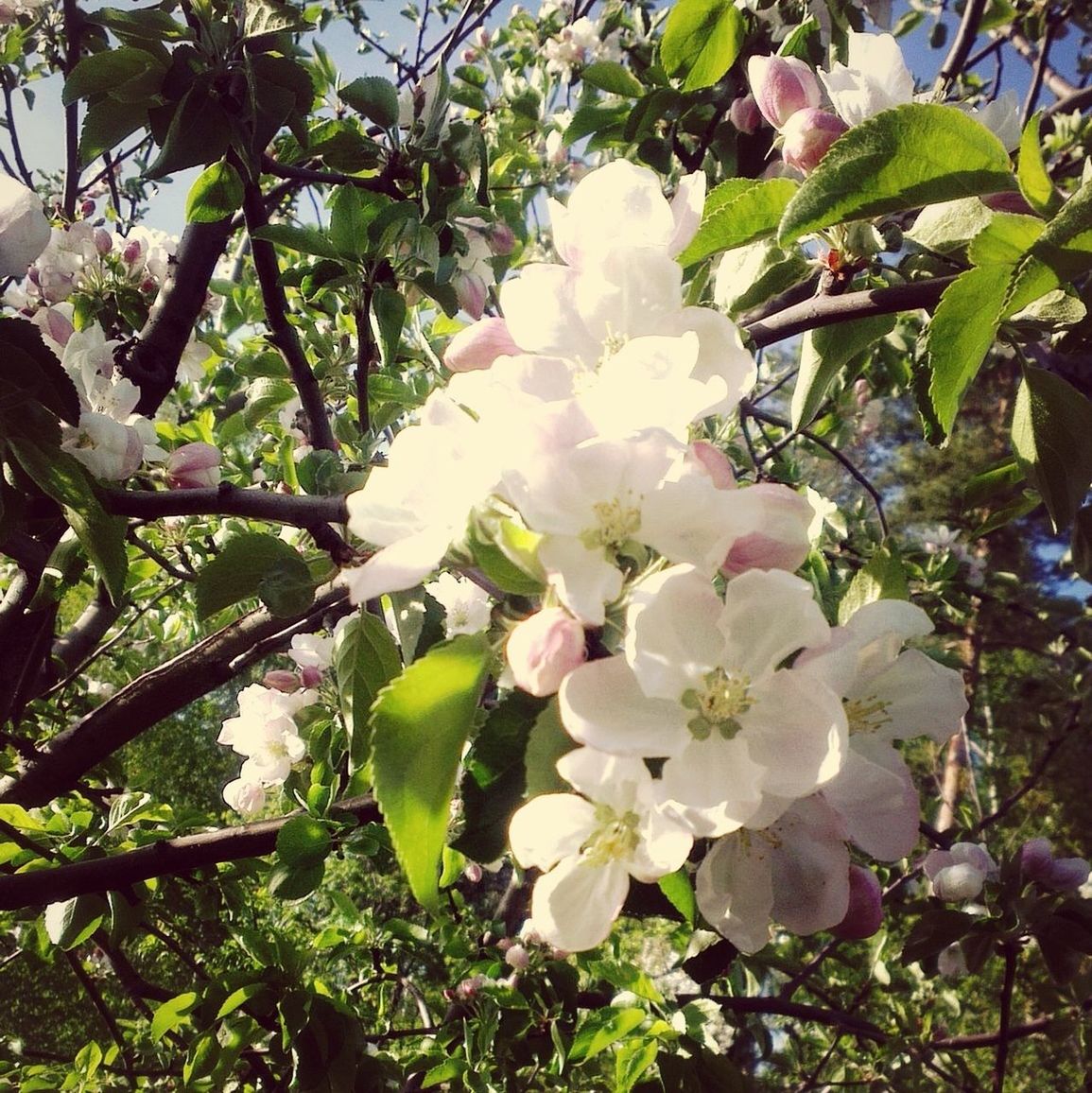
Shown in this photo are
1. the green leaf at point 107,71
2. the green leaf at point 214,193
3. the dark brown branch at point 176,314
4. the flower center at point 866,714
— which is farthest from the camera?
the dark brown branch at point 176,314

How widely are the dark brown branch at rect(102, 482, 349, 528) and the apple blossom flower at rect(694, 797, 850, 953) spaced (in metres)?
0.42

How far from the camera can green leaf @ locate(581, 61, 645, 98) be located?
4.42 ft

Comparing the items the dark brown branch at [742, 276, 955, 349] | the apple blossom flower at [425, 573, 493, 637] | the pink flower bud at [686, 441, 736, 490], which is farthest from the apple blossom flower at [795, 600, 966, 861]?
the apple blossom flower at [425, 573, 493, 637]

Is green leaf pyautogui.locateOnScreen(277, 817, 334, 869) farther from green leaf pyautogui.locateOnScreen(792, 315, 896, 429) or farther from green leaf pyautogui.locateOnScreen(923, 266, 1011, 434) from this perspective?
green leaf pyautogui.locateOnScreen(923, 266, 1011, 434)

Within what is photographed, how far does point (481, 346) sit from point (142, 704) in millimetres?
1163

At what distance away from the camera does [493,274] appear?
150 centimetres

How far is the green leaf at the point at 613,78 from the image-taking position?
4.42 feet

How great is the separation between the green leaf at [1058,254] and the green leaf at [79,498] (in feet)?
2.29

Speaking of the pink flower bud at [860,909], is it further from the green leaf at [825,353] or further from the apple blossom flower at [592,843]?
the green leaf at [825,353]

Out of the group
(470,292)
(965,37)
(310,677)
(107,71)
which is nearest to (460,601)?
(310,677)

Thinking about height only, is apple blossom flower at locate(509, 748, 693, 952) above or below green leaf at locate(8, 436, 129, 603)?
below

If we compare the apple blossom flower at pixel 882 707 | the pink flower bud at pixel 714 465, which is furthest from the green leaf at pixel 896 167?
the apple blossom flower at pixel 882 707

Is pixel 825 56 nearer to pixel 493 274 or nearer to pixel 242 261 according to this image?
pixel 493 274

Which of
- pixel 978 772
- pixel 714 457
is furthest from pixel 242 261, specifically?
pixel 978 772
